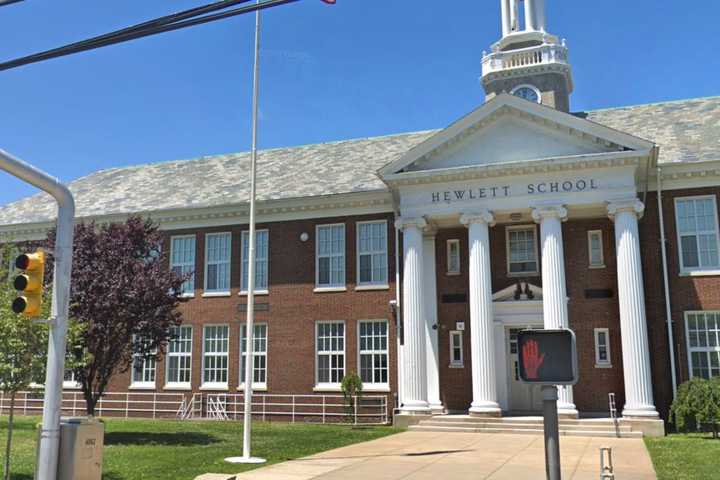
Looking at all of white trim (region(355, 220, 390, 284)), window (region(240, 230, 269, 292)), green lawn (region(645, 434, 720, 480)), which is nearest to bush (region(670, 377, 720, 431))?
green lawn (region(645, 434, 720, 480))

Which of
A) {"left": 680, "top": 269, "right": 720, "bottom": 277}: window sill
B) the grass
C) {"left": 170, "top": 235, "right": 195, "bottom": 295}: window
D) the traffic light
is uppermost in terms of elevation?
{"left": 170, "top": 235, "right": 195, "bottom": 295}: window

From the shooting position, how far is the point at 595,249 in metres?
24.5

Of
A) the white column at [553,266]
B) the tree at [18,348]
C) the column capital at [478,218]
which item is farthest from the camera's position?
the column capital at [478,218]

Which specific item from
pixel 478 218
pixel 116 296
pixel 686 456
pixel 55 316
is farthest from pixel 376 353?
pixel 55 316

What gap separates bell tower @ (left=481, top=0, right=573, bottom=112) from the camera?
97.1ft

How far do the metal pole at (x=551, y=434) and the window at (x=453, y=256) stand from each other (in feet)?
64.6

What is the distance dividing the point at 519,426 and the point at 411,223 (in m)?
7.49

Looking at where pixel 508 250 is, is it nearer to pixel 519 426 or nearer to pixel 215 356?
pixel 519 426

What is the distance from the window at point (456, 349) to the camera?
992 inches

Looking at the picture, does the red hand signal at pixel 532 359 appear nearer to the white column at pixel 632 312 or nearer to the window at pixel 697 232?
the white column at pixel 632 312

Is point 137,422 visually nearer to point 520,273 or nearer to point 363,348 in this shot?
point 363,348

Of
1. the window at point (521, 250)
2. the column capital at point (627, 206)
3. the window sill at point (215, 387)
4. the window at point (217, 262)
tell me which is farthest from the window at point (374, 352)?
the column capital at point (627, 206)

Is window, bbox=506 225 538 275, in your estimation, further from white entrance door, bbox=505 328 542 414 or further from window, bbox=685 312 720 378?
window, bbox=685 312 720 378

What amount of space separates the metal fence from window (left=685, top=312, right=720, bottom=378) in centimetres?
1037
